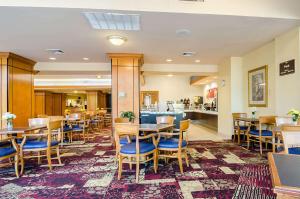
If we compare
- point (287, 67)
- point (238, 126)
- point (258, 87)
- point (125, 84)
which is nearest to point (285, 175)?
point (287, 67)

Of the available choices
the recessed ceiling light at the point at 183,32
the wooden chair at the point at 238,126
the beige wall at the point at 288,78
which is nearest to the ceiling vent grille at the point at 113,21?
the recessed ceiling light at the point at 183,32

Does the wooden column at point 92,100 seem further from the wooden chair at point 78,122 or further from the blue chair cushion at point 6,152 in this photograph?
the blue chair cushion at point 6,152

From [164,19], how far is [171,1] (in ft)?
1.06

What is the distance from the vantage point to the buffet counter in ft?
26.4

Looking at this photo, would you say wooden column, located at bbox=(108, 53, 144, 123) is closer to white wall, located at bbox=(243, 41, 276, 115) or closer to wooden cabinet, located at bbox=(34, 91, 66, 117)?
white wall, located at bbox=(243, 41, 276, 115)

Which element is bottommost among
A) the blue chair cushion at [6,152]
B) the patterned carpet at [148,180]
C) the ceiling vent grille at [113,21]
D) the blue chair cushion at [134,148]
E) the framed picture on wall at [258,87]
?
the patterned carpet at [148,180]

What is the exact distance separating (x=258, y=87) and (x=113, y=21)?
4489mm

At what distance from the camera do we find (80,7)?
9.74 feet

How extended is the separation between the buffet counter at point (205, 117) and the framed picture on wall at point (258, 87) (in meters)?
2.15

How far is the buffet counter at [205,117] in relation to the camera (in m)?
8.04

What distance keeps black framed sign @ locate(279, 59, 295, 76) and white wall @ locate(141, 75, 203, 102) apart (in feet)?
28.0

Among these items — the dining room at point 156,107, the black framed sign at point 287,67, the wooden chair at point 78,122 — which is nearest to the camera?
the dining room at point 156,107

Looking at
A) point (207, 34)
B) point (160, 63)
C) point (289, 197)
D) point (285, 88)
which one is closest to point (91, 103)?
point (160, 63)

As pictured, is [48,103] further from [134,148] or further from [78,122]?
[134,148]
